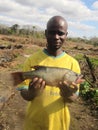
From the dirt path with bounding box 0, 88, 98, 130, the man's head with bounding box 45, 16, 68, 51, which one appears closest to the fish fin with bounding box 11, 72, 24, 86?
the man's head with bounding box 45, 16, 68, 51

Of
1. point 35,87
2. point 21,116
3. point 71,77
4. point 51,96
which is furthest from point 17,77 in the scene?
point 21,116

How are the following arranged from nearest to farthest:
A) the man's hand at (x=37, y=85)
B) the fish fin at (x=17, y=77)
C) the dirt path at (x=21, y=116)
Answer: the man's hand at (x=37, y=85), the fish fin at (x=17, y=77), the dirt path at (x=21, y=116)

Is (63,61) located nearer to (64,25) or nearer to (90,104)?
(64,25)

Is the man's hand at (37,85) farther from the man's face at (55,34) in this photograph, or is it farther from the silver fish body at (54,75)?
the man's face at (55,34)

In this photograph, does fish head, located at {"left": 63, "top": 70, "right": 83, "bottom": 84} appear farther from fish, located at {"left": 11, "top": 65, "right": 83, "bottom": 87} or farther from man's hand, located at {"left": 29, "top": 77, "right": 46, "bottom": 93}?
man's hand, located at {"left": 29, "top": 77, "right": 46, "bottom": 93}

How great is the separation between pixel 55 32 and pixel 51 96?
0.69m

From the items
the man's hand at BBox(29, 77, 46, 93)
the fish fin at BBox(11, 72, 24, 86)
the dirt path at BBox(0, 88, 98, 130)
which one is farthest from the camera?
the dirt path at BBox(0, 88, 98, 130)

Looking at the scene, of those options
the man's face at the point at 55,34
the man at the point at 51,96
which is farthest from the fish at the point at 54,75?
the man's face at the point at 55,34

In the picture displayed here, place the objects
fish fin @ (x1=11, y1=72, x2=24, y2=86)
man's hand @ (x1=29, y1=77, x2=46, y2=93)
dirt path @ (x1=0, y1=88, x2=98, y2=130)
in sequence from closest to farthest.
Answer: man's hand @ (x1=29, y1=77, x2=46, y2=93) → fish fin @ (x1=11, y1=72, x2=24, y2=86) → dirt path @ (x1=0, y1=88, x2=98, y2=130)

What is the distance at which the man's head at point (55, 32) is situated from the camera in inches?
129

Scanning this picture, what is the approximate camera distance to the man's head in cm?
328

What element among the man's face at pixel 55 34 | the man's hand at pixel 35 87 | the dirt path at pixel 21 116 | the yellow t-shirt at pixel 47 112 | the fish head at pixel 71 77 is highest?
the man's face at pixel 55 34

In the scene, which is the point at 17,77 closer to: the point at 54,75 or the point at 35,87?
the point at 35,87

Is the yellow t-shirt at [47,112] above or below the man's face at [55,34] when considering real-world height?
below
